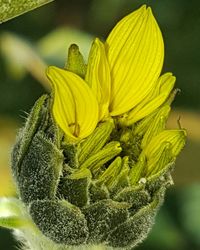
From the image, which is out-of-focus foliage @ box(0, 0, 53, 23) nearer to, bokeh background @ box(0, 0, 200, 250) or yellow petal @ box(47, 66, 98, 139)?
yellow petal @ box(47, 66, 98, 139)

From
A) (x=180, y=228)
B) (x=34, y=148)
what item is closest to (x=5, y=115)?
(x=180, y=228)

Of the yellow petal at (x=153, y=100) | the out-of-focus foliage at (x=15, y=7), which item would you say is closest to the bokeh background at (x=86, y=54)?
the yellow petal at (x=153, y=100)

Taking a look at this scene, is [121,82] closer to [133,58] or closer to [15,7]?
[133,58]

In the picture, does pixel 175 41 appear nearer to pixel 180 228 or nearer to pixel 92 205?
pixel 180 228

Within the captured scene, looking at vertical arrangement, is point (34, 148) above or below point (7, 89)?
above

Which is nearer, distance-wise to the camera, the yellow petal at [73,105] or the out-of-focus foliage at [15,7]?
the out-of-focus foliage at [15,7]

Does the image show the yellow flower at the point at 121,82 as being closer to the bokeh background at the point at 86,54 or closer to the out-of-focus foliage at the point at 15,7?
the out-of-focus foliage at the point at 15,7

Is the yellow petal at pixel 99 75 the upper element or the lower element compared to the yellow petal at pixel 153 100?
upper
